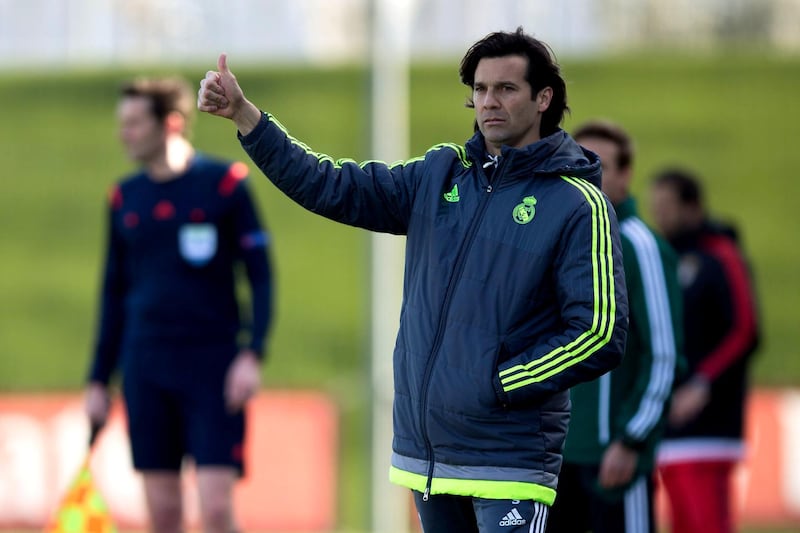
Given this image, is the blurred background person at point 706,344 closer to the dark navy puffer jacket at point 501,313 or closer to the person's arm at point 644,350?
the person's arm at point 644,350

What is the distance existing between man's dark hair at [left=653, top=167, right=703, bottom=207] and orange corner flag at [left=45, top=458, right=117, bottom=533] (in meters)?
3.39

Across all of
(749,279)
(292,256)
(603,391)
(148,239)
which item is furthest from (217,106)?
(292,256)

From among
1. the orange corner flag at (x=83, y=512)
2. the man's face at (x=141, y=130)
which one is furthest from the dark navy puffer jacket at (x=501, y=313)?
the man's face at (x=141, y=130)

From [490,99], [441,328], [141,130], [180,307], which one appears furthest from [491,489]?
[141,130]

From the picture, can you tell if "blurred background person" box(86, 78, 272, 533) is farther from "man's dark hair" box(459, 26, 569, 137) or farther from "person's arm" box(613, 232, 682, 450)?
"man's dark hair" box(459, 26, 569, 137)

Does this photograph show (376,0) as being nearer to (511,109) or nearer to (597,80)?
(597,80)

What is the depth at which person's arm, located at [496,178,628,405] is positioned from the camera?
4055 millimetres

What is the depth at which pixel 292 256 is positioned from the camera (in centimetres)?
1416

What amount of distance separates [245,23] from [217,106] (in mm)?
10106

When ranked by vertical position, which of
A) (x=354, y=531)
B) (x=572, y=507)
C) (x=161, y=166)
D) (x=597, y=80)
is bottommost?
(x=354, y=531)

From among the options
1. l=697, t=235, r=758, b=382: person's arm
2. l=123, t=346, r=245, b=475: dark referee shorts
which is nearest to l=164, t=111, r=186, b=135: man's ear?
l=123, t=346, r=245, b=475: dark referee shorts

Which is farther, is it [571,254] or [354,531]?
[354,531]

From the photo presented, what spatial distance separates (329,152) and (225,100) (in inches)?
418

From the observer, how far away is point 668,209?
7.80 meters
